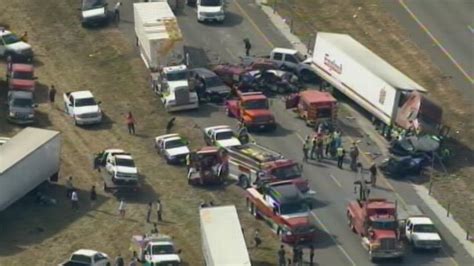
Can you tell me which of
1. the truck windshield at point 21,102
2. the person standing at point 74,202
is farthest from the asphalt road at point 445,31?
the person standing at point 74,202

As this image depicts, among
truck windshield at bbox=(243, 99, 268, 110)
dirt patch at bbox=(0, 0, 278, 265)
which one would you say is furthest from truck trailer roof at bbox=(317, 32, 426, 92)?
dirt patch at bbox=(0, 0, 278, 265)

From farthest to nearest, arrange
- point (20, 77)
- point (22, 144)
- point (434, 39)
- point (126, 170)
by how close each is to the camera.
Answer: point (434, 39) → point (20, 77) → point (126, 170) → point (22, 144)

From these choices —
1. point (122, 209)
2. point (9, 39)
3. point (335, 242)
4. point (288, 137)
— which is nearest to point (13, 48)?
point (9, 39)

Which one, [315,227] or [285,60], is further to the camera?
[285,60]

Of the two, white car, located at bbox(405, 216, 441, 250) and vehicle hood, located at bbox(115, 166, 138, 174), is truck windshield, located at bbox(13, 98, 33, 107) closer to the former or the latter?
vehicle hood, located at bbox(115, 166, 138, 174)

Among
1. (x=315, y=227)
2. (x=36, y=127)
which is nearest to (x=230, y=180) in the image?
(x=315, y=227)

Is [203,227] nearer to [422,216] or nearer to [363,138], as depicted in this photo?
[422,216]

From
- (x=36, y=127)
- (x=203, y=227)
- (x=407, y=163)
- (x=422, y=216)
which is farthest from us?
(x=36, y=127)

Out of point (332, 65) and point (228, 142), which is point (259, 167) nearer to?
point (228, 142)
